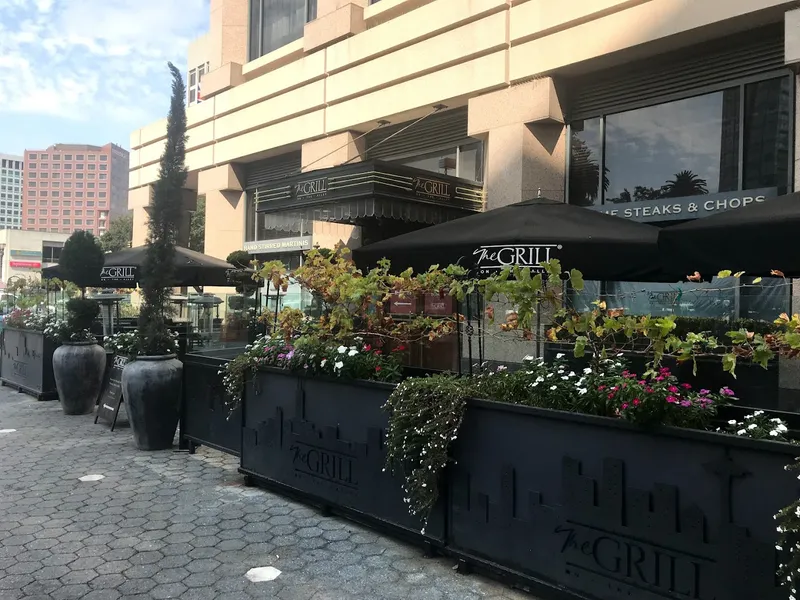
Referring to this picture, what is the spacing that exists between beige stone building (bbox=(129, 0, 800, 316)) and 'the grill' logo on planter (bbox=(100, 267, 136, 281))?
2445mm

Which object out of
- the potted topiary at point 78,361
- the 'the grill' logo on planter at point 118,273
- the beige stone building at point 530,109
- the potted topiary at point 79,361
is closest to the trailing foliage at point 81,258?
the 'the grill' logo on planter at point 118,273

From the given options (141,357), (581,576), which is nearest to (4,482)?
(141,357)

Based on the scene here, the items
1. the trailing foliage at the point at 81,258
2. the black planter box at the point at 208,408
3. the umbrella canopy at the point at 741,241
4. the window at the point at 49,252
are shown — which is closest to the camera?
the umbrella canopy at the point at 741,241

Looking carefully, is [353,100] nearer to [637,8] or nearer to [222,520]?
[637,8]

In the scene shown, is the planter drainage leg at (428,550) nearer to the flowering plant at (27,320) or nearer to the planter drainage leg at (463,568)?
the planter drainage leg at (463,568)

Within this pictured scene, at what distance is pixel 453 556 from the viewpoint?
378cm

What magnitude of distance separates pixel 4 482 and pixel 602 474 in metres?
5.24

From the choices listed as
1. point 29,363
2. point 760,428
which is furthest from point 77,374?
point 760,428

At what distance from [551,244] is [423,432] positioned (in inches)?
84.9

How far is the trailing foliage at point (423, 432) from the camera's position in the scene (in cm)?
368

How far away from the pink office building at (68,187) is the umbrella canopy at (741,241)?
526 feet

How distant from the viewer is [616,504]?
2.99 meters

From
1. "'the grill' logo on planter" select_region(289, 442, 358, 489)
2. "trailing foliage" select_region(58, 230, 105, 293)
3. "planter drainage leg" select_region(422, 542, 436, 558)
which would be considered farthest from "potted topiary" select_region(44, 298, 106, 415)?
"planter drainage leg" select_region(422, 542, 436, 558)

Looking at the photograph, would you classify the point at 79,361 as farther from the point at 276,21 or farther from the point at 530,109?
the point at 276,21
